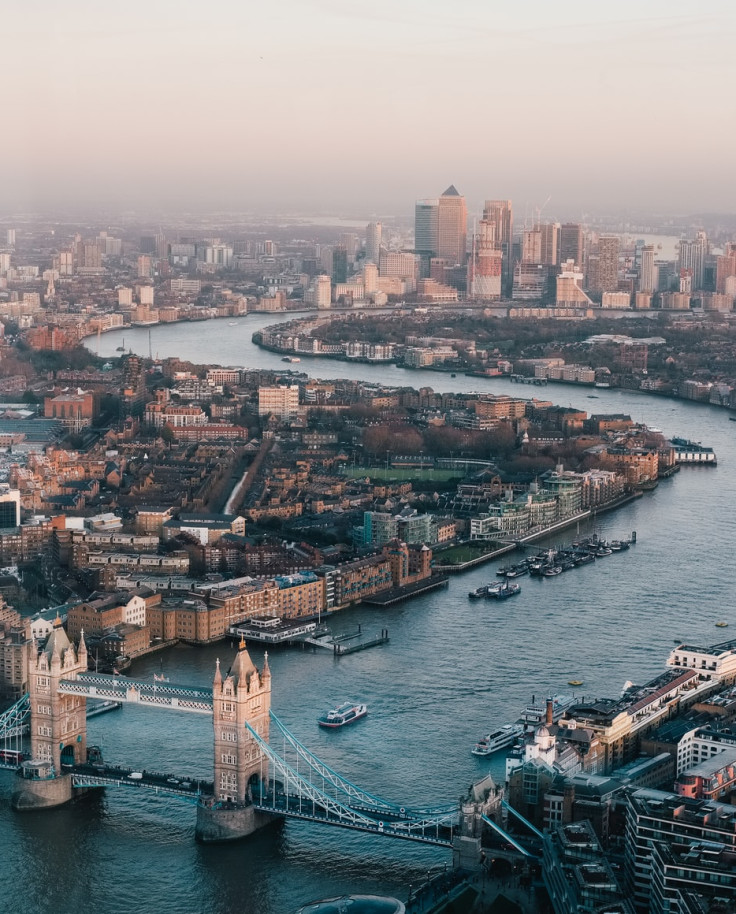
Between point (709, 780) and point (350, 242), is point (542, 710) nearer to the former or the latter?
point (709, 780)

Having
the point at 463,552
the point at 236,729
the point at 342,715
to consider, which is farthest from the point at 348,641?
the point at 236,729

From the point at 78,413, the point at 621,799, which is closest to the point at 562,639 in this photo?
Answer: the point at 621,799

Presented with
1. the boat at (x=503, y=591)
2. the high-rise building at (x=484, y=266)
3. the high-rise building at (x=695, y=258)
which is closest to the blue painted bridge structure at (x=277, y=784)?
the boat at (x=503, y=591)

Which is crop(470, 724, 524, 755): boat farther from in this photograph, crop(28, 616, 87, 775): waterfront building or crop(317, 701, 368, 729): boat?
crop(28, 616, 87, 775): waterfront building

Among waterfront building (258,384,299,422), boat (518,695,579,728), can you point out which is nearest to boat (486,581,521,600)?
boat (518,695,579,728)

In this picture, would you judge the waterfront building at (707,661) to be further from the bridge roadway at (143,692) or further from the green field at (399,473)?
the green field at (399,473)

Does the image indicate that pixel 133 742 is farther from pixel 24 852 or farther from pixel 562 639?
pixel 562 639
